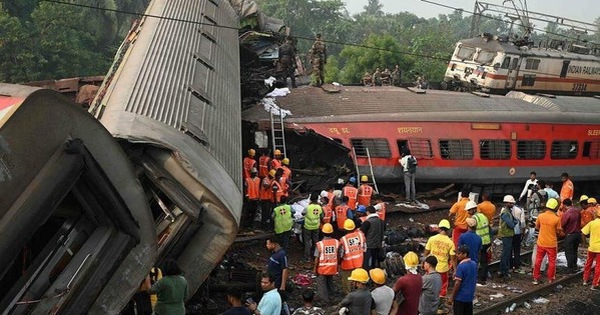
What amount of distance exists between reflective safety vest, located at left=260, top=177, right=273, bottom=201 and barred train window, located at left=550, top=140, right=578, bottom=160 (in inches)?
358

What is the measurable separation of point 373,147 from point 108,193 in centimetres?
1144

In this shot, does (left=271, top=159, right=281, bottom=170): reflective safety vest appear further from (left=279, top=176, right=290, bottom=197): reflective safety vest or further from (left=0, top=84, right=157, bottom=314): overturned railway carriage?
(left=0, top=84, right=157, bottom=314): overturned railway carriage

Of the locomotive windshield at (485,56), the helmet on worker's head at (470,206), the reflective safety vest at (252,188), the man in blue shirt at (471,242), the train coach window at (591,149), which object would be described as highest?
the locomotive windshield at (485,56)

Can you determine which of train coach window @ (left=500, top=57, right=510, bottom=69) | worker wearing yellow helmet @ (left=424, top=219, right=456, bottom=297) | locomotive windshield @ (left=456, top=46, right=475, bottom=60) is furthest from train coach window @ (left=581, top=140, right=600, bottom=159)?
worker wearing yellow helmet @ (left=424, top=219, right=456, bottom=297)

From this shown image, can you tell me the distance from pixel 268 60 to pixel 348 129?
463cm

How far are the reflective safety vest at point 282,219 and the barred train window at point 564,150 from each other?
386 inches

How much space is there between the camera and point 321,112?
635 inches

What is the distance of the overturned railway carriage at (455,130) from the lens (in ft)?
51.8

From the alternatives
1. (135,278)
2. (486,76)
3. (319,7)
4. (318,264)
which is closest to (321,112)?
(318,264)

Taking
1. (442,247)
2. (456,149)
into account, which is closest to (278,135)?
(456,149)

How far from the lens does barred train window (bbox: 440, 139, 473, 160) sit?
54.7ft

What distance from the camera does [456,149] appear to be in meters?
16.9

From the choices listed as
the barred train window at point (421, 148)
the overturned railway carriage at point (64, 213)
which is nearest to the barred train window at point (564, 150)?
the barred train window at point (421, 148)

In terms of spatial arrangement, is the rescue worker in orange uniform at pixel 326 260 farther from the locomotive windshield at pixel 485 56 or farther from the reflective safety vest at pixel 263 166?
the locomotive windshield at pixel 485 56
